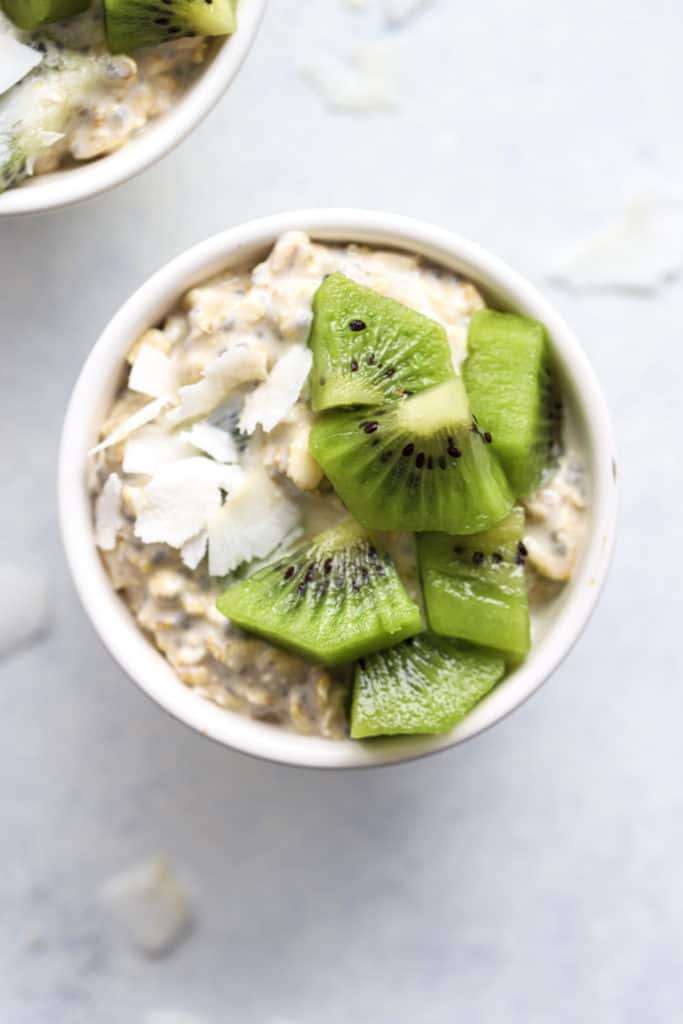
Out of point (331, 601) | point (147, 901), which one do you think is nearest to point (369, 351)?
point (331, 601)

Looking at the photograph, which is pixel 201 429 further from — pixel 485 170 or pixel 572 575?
pixel 485 170

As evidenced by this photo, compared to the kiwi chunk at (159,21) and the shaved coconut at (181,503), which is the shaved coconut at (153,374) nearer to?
the shaved coconut at (181,503)

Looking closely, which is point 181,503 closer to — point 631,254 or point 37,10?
point 37,10

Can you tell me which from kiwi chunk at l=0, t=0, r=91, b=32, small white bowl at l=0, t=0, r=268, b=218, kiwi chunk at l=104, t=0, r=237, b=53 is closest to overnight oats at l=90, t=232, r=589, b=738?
small white bowl at l=0, t=0, r=268, b=218

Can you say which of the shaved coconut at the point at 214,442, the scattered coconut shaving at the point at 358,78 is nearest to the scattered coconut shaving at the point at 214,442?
the shaved coconut at the point at 214,442

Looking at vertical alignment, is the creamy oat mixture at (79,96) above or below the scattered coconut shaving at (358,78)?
above

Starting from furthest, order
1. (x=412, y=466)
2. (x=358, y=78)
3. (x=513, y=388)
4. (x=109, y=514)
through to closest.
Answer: (x=358, y=78) < (x=109, y=514) < (x=513, y=388) < (x=412, y=466)
